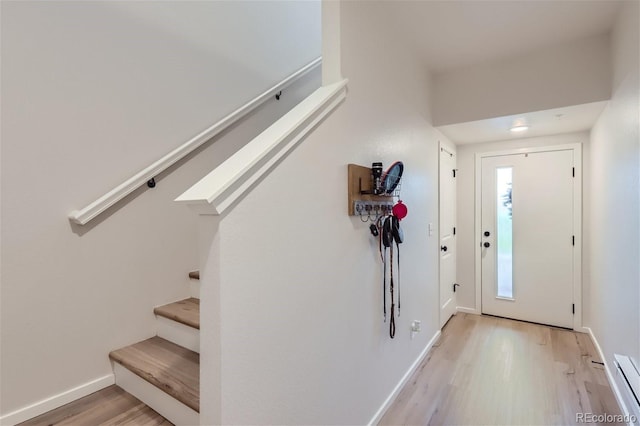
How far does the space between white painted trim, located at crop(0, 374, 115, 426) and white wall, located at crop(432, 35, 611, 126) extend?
3201 millimetres

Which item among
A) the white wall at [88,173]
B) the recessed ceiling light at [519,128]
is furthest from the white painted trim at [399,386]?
the recessed ceiling light at [519,128]

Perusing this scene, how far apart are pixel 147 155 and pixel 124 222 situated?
0.43 metres

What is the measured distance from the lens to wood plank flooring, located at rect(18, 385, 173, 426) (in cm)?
142

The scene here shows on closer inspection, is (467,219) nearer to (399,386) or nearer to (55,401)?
(399,386)

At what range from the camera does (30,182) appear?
149cm

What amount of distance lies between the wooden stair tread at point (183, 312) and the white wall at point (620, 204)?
238 centimetres

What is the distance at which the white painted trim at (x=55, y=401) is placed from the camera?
56.1 inches

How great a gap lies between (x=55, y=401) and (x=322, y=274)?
4.79ft

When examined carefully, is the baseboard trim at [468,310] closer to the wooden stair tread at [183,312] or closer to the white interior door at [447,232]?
the white interior door at [447,232]

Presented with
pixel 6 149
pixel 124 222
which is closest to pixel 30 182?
pixel 6 149

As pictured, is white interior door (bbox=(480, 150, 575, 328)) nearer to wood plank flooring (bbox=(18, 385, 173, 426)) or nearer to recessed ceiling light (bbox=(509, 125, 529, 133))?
recessed ceiling light (bbox=(509, 125, 529, 133))

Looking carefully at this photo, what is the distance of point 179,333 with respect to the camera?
1.79 metres

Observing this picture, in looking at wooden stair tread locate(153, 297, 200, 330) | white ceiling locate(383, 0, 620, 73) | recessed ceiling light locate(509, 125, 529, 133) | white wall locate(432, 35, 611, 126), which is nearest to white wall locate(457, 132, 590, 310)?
recessed ceiling light locate(509, 125, 529, 133)

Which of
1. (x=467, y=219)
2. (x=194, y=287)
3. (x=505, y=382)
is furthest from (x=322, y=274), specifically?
(x=467, y=219)
